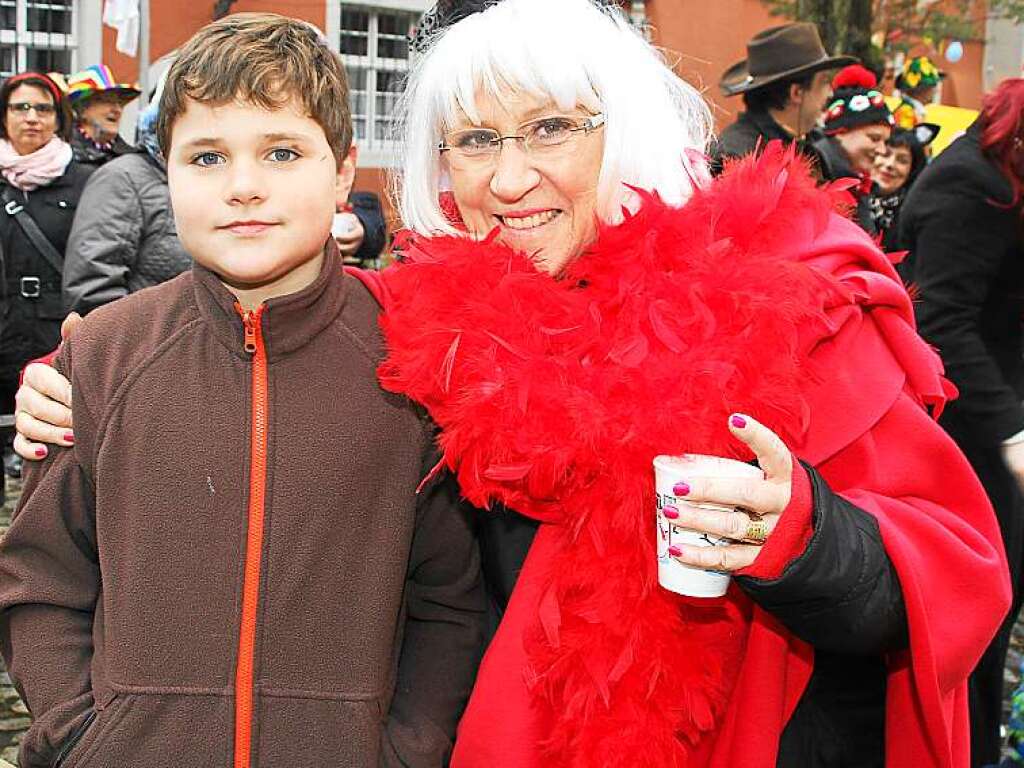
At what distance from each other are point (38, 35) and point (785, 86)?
33.2 feet

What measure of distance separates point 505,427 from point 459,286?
29cm

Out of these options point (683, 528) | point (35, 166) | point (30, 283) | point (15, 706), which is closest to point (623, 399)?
point (683, 528)

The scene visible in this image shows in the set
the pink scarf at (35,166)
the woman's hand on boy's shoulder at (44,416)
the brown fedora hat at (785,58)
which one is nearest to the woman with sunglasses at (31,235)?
the pink scarf at (35,166)

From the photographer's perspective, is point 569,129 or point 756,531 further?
point 569,129

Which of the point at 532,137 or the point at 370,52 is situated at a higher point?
the point at 370,52

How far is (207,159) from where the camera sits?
1799 mm

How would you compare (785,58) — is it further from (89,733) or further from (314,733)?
(89,733)

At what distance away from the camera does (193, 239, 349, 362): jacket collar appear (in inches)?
71.2

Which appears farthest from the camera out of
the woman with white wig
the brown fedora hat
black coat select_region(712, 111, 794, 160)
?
the brown fedora hat

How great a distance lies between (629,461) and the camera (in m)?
1.71

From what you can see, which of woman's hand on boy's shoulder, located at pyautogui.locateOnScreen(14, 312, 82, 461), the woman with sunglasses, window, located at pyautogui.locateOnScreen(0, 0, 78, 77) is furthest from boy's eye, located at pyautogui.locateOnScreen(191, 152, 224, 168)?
window, located at pyautogui.locateOnScreen(0, 0, 78, 77)

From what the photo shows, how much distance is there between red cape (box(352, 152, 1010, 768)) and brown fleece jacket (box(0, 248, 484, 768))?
13cm

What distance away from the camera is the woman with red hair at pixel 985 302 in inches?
129

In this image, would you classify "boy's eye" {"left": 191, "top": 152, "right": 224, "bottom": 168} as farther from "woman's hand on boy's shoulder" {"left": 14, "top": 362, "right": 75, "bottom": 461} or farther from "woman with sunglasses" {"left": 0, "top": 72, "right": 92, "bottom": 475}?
"woman with sunglasses" {"left": 0, "top": 72, "right": 92, "bottom": 475}
